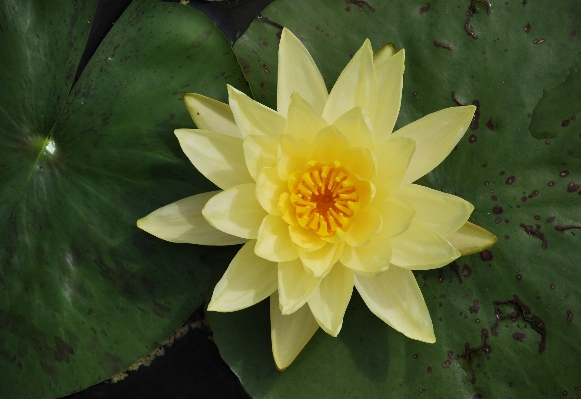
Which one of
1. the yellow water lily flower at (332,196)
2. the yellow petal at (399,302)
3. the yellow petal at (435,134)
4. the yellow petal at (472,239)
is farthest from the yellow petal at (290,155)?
the yellow petal at (472,239)

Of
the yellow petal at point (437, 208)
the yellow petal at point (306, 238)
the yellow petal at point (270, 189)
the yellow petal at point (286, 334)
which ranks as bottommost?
the yellow petal at point (286, 334)

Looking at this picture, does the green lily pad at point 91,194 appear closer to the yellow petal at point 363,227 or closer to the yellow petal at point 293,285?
the yellow petal at point 293,285

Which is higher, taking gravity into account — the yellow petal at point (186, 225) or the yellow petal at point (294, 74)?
the yellow petal at point (294, 74)

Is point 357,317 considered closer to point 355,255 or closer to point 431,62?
point 355,255

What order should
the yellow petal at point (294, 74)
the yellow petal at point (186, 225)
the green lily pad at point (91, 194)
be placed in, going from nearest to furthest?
1. the yellow petal at point (294, 74)
2. the yellow petal at point (186, 225)
3. the green lily pad at point (91, 194)

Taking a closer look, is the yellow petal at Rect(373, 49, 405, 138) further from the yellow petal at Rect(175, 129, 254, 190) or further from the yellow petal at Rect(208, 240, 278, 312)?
the yellow petal at Rect(208, 240, 278, 312)

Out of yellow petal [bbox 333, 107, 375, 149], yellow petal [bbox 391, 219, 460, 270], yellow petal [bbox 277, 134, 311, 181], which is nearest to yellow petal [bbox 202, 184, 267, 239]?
yellow petal [bbox 277, 134, 311, 181]
